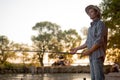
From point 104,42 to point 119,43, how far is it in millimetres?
25184

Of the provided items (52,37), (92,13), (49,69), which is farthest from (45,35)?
(92,13)

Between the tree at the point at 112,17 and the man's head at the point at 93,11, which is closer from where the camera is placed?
the man's head at the point at 93,11

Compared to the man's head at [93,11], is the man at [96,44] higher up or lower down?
lower down

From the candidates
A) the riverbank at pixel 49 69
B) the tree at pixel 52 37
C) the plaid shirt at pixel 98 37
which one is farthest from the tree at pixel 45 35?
the plaid shirt at pixel 98 37

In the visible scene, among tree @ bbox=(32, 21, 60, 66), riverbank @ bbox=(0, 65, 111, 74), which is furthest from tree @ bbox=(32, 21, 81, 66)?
riverbank @ bbox=(0, 65, 111, 74)

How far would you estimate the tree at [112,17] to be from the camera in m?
27.6

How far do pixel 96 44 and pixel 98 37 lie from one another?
0.10m

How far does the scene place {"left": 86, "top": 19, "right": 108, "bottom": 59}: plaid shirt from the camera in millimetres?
4355

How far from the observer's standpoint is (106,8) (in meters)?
29.3

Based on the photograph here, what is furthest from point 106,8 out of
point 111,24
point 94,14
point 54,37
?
point 54,37

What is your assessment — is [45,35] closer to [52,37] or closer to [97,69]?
[52,37]

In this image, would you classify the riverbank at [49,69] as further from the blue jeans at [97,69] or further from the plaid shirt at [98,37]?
the blue jeans at [97,69]

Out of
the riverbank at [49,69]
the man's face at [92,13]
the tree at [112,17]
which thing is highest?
the tree at [112,17]

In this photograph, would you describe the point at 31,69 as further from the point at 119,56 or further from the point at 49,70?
the point at 119,56
